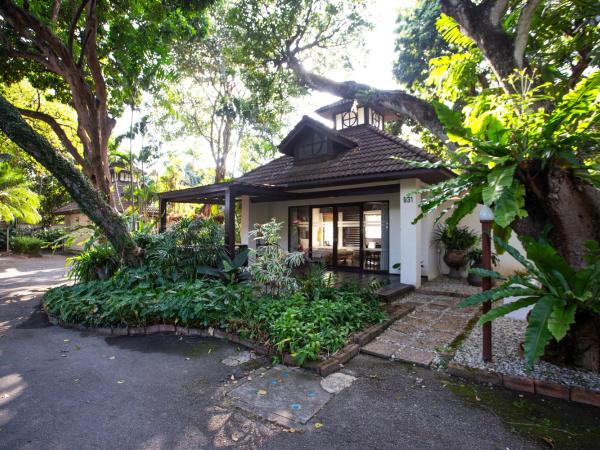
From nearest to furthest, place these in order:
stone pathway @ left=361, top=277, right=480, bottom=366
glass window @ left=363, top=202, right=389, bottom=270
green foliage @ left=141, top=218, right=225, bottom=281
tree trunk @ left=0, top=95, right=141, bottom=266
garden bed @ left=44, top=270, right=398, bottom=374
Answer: garden bed @ left=44, top=270, right=398, bottom=374 < stone pathway @ left=361, top=277, right=480, bottom=366 < tree trunk @ left=0, top=95, right=141, bottom=266 < green foliage @ left=141, top=218, right=225, bottom=281 < glass window @ left=363, top=202, right=389, bottom=270

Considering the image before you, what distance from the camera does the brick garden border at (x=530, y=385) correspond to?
112 inches

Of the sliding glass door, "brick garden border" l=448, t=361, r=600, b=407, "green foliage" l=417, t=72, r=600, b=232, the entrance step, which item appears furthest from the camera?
the sliding glass door

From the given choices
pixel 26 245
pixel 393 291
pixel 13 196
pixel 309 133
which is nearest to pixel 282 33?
pixel 309 133

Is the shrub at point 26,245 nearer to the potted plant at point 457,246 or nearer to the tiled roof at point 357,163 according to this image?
the tiled roof at point 357,163

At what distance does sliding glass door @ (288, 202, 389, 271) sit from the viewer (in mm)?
9195

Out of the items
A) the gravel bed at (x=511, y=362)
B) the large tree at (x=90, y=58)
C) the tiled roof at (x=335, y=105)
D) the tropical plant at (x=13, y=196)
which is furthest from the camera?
the tropical plant at (x=13, y=196)

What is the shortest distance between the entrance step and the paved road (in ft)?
8.17

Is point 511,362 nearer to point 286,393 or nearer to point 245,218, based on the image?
point 286,393

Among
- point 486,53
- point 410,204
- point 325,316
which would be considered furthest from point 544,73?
point 325,316

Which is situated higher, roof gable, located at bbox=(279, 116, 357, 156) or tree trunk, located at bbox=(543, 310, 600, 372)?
roof gable, located at bbox=(279, 116, 357, 156)

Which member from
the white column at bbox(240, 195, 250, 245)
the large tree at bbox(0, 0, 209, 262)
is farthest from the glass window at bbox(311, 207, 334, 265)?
the large tree at bbox(0, 0, 209, 262)

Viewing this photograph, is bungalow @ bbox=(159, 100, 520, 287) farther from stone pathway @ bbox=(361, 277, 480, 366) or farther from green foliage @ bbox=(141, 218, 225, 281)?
stone pathway @ bbox=(361, 277, 480, 366)

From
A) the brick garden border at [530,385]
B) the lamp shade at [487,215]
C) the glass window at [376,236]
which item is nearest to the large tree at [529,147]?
the lamp shade at [487,215]

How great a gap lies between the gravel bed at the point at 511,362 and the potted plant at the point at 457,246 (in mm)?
4326
